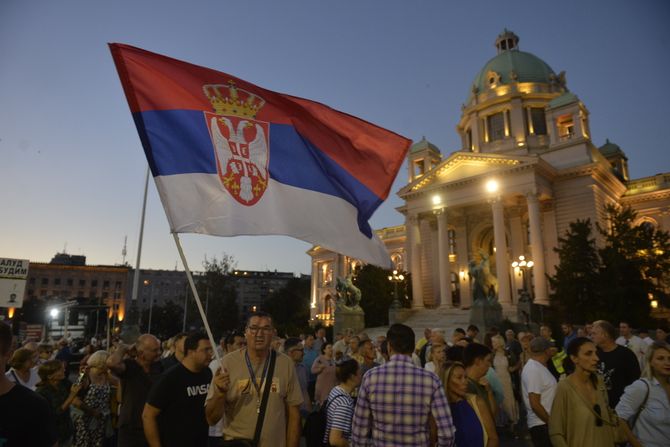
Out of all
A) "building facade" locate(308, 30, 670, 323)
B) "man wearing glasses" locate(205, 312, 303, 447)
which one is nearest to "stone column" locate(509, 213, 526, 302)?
"building facade" locate(308, 30, 670, 323)

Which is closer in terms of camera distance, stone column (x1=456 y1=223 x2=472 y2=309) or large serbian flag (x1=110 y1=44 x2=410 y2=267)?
large serbian flag (x1=110 y1=44 x2=410 y2=267)

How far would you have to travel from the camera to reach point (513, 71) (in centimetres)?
4816

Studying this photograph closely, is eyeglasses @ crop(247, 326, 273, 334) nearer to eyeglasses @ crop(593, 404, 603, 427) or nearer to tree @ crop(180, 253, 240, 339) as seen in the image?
eyeglasses @ crop(593, 404, 603, 427)

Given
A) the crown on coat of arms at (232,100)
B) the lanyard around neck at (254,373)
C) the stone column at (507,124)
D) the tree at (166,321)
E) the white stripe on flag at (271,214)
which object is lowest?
the tree at (166,321)

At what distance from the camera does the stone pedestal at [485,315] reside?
2452 cm

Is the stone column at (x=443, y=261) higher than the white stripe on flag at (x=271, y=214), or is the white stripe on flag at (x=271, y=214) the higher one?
the stone column at (x=443, y=261)

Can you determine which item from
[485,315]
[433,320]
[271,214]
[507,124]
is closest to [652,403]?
[271,214]

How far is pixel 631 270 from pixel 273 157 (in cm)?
2666

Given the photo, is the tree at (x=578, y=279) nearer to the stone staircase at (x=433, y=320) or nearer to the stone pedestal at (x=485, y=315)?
the stone pedestal at (x=485, y=315)

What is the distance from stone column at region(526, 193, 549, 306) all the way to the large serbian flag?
2938 centimetres

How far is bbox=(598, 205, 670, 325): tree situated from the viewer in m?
24.6

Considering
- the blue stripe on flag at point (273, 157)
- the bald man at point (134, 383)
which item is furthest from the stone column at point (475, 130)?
the bald man at point (134, 383)

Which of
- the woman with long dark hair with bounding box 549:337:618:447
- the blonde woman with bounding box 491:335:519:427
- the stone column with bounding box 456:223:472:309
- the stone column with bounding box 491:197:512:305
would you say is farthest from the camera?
the stone column with bounding box 456:223:472:309

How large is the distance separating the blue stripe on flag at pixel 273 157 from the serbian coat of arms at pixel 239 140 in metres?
0.10
